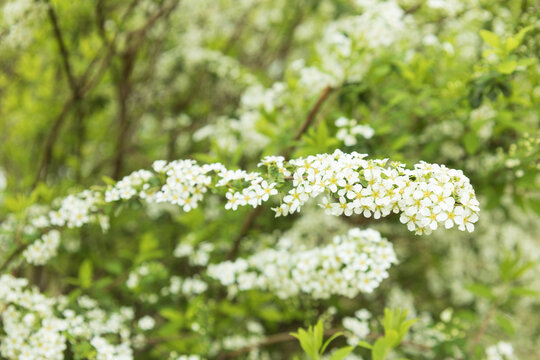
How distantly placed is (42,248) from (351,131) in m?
1.83

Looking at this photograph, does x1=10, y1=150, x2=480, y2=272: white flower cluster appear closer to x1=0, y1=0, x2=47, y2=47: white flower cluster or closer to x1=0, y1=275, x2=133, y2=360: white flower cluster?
x1=0, y1=275, x2=133, y2=360: white flower cluster

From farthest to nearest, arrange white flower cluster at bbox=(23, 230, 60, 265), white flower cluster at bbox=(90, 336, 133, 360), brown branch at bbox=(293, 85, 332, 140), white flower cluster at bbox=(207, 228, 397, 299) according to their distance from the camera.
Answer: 1. brown branch at bbox=(293, 85, 332, 140)
2. white flower cluster at bbox=(23, 230, 60, 265)
3. white flower cluster at bbox=(207, 228, 397, 299)
4. white flower cluster at bbox=(90, 336, 133, 360)

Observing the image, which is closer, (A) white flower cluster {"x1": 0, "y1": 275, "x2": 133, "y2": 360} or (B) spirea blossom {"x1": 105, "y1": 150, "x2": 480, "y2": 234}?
(B) spirea blossom {"x1": 105, "y1": 150, "x2": 480, "y2": 234}

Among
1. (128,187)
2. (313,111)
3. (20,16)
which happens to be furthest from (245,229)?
(20,16)

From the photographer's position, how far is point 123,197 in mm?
1980

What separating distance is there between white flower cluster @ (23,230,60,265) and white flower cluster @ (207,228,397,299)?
3.15 feet

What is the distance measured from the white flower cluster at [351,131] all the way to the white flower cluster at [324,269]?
52 cm

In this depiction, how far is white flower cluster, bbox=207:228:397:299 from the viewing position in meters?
2.06

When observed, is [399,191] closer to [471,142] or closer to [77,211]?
[471,142]

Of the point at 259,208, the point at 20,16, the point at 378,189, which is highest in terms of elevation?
the point at 20,16

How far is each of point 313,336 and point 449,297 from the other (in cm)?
348

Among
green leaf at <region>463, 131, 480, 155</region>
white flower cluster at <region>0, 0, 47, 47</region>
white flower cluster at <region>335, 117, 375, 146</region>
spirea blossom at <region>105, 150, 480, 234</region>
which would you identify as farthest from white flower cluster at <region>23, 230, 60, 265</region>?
green leaf at <region>463, 131, 480, 155</region>

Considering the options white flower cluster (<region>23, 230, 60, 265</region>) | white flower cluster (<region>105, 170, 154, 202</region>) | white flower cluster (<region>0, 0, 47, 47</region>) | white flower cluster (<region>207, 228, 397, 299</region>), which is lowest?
white flower cluster (<region>207, 228, 397, 299</region>)

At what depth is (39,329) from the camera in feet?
6.82
